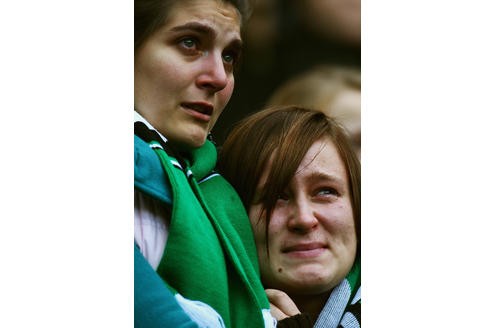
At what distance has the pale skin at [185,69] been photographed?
204 centimetres

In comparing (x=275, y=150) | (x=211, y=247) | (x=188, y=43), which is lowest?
(x=211, y=247)

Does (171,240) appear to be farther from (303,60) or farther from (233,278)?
(303,60)

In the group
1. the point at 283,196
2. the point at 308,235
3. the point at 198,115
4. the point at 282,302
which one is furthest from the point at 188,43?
the point at 282,302

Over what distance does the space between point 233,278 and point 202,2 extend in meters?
0.66

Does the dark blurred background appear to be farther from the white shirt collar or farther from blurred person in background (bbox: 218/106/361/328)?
the white shirt collar

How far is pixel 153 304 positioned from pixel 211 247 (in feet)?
0.62

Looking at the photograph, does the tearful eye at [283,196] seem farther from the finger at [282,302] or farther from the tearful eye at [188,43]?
the tearful eye at [188,43]

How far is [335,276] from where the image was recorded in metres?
2.13

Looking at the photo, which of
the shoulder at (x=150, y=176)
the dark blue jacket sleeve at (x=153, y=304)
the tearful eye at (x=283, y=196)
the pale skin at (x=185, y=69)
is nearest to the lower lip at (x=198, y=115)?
the pale skin at (x=185, y=69)

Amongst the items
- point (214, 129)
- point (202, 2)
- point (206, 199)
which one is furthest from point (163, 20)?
point (206, 199)

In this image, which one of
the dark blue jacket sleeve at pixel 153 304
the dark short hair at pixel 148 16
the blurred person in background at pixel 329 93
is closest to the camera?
the dark blue jacket sleeve at pixel 153 304

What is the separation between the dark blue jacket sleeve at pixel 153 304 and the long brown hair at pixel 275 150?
0.33m

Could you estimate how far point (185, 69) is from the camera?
2055 mm

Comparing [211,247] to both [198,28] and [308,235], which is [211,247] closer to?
[308,235]
